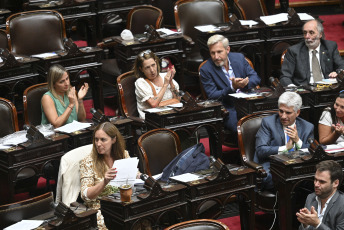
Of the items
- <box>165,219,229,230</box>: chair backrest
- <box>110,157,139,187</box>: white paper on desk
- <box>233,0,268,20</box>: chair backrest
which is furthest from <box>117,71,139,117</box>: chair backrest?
<box>165,219,229,230</box>: chair backrest

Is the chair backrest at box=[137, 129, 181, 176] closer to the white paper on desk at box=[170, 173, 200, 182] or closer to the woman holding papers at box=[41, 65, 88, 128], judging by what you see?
the white paper on desk at box=[170, 173, 200, 182]

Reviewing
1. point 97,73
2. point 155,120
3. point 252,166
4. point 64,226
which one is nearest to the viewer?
point 64,226

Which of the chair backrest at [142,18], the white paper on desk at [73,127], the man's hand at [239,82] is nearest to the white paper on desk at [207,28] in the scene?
the chair backrest at [142,18]

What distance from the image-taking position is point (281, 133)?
18.2ft

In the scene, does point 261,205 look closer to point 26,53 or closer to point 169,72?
point 169,72

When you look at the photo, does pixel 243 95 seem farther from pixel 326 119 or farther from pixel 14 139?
pixel 14 139

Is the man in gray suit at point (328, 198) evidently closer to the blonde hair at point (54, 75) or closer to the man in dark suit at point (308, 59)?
the man in dark suit at point (308, 59)

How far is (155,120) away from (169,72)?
1.69 ft

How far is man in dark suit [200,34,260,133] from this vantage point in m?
6.33

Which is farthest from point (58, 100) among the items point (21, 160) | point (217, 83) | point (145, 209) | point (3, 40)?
point (145, 209)

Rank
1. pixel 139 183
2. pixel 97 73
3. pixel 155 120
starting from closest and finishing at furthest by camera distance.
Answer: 1. pixel 139 183
2. pixel 155 120
3. pixel 97 73

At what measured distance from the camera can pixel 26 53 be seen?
6879 mm

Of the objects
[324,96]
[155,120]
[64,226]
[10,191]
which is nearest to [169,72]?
[155,120]

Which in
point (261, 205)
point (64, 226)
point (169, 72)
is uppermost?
point (169, 72)
